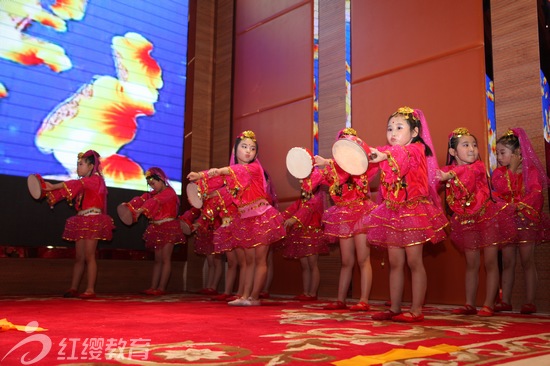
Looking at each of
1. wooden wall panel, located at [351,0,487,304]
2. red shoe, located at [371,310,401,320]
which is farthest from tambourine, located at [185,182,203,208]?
red shoe, located at [371,310,401,320]

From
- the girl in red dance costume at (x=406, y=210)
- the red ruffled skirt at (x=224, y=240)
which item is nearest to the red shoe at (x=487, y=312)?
the girl in red dance costume at (x=406, y=210)

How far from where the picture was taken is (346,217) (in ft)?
12.8

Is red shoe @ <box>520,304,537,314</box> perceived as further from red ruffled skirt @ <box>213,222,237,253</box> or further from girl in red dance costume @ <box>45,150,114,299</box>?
girl in red dance costume @ <box>45,150,114,299</box>

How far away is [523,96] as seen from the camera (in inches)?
170

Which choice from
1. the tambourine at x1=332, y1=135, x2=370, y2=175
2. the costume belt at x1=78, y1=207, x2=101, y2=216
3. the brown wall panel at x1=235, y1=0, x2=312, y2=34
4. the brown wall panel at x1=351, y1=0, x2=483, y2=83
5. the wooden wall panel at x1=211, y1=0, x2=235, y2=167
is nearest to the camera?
the tambourine at x1=332, y1=135, x2=370, y2=175

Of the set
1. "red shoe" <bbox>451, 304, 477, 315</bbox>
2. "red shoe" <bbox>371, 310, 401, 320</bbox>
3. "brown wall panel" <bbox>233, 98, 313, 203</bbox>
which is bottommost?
"red shoe" <bbox>451, 304, 477, 315</bbox>

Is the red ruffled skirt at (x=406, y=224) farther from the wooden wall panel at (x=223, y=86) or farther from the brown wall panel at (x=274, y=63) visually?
the wooden wall panel at (x=223, y=86)

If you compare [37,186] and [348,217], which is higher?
[37,186]

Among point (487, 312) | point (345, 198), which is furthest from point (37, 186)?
point (487, 312)

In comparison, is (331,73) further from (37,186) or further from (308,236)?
(37,186)

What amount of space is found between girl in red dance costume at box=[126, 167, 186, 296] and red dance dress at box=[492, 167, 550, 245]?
3374mm

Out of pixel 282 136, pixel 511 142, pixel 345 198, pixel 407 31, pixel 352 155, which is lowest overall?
pixel 345 198

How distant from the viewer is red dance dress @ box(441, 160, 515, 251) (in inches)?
144

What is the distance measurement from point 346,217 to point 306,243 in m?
1.30
